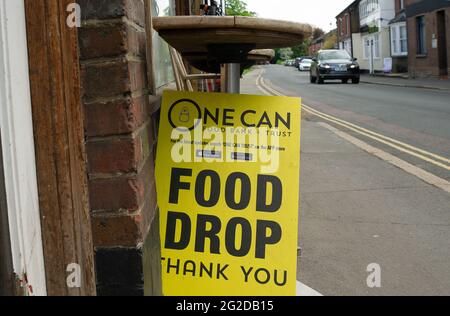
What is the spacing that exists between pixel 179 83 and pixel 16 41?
5.01 feet

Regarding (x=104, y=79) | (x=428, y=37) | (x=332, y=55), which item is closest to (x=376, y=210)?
(x=104, y=79)

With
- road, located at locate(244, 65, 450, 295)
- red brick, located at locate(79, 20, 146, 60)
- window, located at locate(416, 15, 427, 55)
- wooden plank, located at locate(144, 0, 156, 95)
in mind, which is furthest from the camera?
window, located at locate(416, 15, 427, 55)

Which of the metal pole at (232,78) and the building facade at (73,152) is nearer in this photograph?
the building facade at (73,152)

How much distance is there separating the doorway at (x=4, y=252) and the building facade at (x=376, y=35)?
39.4 metres

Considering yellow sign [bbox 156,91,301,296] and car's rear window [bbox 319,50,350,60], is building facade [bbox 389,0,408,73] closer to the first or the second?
car's rear window [bbox 319,50,350,60]

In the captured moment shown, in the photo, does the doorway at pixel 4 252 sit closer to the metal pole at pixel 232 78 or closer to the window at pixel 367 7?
the metal pole at pixel 232 78

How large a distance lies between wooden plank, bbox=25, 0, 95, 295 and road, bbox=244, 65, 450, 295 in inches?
72.5

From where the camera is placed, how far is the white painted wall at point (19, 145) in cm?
145

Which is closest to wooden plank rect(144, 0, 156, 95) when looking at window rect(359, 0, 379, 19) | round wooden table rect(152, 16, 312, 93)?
round wooden table rect(152, 16, 312, 93)

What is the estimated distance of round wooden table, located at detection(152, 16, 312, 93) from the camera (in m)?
2.06

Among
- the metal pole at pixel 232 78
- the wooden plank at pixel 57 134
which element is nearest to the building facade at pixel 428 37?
the metal pole at pixel 232 78

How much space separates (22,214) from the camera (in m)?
1.51

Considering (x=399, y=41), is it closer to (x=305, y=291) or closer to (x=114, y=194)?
(x=305, y=291)

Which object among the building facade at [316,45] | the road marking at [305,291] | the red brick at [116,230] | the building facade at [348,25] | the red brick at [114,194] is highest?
the building facade at [316,45]
